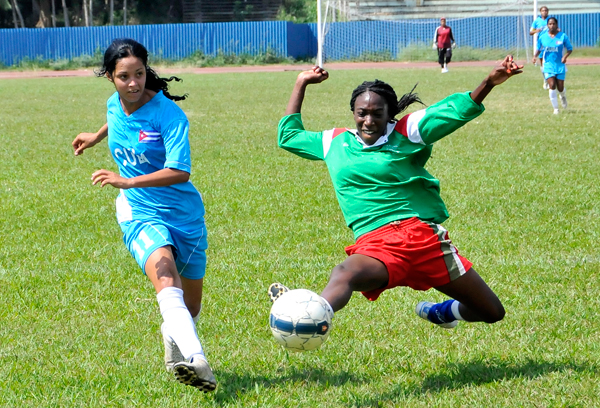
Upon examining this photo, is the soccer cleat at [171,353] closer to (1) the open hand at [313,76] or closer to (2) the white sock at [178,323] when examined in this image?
(2) the white sock at [178,323]

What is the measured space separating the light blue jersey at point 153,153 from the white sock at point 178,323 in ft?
1.47

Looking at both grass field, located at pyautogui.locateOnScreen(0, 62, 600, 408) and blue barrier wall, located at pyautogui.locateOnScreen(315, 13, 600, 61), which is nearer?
grass field, located at pyautogui.locateOnScreen(0, 62, 600, 408)

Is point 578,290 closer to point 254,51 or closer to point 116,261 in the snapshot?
point 116,261

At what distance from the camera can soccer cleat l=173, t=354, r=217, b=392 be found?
339 centimetres

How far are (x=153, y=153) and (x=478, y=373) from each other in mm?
1995

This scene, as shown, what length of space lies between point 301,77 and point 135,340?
180 cm

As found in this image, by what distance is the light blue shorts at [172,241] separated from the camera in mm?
3861

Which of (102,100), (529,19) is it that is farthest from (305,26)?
(102,100)

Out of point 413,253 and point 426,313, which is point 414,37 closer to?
point 426,313

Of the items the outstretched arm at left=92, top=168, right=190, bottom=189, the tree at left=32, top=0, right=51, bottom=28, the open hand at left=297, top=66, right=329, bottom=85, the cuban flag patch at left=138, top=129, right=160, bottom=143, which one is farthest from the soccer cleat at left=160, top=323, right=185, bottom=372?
the tree at left=32, top=0, right=51, bottom=28

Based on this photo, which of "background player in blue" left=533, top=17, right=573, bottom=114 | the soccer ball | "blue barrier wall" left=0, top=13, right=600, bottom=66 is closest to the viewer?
the soccer ball

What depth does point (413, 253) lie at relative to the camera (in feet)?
12.5

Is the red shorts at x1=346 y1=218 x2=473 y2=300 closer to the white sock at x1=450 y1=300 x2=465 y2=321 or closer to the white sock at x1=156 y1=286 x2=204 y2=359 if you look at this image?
the white sock at x1=450 y1=300 x2=465 y2=321

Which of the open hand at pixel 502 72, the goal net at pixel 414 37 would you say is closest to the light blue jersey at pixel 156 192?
the open hand at pixel 502 72
